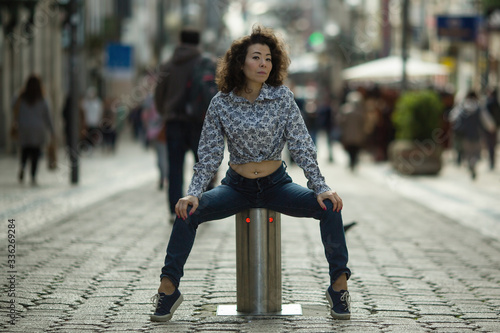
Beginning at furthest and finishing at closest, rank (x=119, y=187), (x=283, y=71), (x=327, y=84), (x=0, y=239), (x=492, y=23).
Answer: (x=327, y=84) < (x=492, y=23) < (x=119, y=187) < (x=0, y=239) < (x=283, y=71)

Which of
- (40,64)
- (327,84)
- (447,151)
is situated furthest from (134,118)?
(327,84)

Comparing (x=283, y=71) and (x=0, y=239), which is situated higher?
(x=283, y=71)

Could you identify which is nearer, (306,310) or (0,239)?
(306,310)

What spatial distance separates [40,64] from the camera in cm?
3231

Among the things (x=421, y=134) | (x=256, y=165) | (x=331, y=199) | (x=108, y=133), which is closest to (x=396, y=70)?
(x=108, y=133)

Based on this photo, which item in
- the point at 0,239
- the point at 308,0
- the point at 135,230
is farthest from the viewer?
the point at 308,0

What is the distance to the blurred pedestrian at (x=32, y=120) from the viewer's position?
1716cm

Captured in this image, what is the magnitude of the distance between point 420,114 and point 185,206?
16.2 metres

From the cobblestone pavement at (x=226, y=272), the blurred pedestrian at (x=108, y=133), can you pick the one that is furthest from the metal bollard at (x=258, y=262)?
the blurred pedestrian at (x=108, y=133)

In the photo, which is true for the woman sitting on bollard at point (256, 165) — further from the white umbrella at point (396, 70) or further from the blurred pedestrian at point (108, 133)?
the blurred pedestrian at point (108, 133)

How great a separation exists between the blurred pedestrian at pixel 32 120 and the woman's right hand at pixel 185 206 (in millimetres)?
11818

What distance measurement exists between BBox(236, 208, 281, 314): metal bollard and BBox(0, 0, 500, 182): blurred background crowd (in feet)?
3.72

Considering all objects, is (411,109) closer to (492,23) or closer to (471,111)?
(471,111)

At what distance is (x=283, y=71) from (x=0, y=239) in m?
4.66
